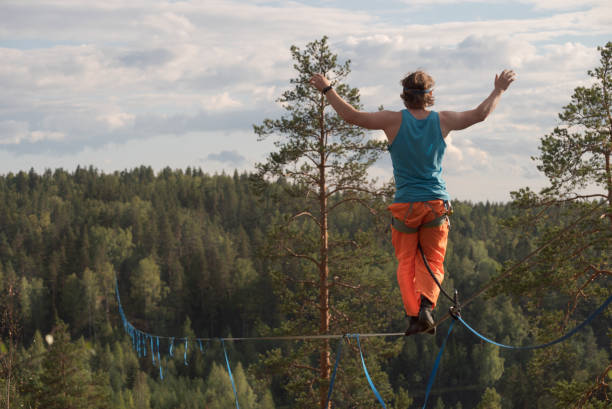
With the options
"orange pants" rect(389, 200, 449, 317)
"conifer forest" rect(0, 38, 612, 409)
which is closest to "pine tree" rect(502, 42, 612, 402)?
"conifer forest" rect(0, 38, 612, 409)

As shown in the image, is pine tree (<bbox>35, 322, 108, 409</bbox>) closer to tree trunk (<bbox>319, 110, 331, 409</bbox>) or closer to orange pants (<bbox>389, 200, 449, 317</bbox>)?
tree trunk (<bbox>319, 110, 331, 409</bbox>)

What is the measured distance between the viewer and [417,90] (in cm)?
470

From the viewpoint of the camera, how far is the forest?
170 ft

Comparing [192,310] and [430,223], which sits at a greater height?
[430,223]

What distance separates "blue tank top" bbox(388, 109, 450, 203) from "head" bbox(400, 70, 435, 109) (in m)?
0.10

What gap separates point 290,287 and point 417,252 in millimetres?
66776

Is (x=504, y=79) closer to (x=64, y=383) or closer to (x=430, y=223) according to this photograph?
(x=430, y=223)

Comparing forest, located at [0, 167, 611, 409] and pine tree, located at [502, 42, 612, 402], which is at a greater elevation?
pine tree, located at [502, 42, 612, 402]

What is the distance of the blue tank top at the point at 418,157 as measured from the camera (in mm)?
4641

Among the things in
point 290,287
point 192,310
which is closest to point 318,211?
point 290,287

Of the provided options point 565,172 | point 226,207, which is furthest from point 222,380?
point 226,207

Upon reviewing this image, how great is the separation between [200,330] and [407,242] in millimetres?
80196

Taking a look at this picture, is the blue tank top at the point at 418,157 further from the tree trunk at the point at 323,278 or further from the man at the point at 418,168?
the tree trunk at the point at 323,278

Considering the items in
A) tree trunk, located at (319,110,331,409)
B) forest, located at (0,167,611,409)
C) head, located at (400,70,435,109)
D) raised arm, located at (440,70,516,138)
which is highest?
head, located at (400,70,435,109)
